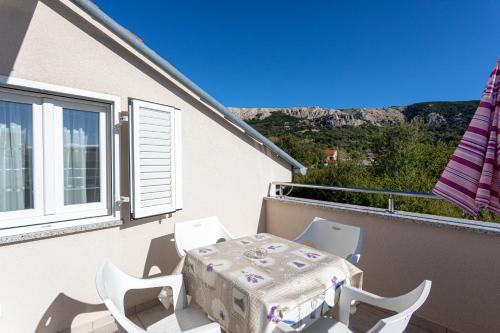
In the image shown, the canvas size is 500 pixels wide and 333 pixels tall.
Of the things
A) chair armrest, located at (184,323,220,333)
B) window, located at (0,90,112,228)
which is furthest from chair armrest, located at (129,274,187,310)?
window, located at (0,90,112,228)

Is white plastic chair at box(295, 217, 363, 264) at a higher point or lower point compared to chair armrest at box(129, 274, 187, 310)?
higher

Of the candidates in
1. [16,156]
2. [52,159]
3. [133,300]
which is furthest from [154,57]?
[133,300]

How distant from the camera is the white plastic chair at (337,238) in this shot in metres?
2.33

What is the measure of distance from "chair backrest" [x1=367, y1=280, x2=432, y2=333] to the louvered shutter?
2147mm

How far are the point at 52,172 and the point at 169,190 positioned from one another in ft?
3.38

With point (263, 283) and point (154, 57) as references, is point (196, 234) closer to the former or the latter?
point (263, 283)

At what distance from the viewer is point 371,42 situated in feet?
53.6

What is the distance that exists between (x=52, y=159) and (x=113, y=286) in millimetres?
1315

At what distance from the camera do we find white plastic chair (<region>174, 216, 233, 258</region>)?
2.55 meters

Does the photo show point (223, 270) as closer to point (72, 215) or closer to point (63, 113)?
point (72, 215)

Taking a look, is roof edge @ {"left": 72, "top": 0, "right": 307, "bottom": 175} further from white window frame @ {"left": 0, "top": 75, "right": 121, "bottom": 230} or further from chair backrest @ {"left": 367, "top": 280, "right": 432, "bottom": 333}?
chair backrest @ {"left": 367, "top": 280, "right": 432, "bottom": 333}

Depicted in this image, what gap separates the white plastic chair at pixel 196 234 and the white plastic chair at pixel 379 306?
1.32 m

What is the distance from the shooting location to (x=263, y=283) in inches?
58.6

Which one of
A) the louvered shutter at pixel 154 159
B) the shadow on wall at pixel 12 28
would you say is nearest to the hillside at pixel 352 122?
the louvered shutter at pixel 154 159
